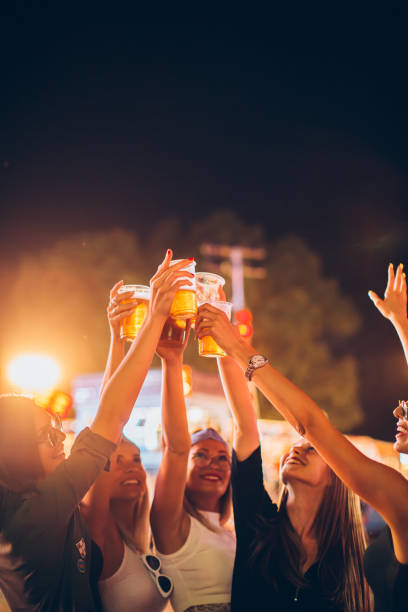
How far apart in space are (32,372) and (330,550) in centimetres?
284

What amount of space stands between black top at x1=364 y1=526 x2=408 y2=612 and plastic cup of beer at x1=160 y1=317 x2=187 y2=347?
1.34 metres

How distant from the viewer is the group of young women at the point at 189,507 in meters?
2.25

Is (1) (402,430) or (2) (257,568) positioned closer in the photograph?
(2) (257,568)

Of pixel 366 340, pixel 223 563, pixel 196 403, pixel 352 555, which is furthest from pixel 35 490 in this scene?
pixel 366 340

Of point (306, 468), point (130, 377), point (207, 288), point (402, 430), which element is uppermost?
point (207, 288)

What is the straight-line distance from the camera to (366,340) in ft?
119

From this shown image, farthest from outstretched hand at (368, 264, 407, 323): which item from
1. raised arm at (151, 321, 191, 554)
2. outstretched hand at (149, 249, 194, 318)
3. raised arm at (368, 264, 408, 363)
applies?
outstretched hand at (149, 249, 194, 318)

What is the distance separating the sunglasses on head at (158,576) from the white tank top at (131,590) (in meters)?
0.02

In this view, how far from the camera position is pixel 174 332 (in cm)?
290

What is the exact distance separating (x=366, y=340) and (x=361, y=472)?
116ft

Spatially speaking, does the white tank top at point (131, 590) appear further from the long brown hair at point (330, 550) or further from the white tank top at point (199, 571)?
the long brown hair at point (330, 550)

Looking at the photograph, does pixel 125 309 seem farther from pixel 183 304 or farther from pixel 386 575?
pixel 386 575

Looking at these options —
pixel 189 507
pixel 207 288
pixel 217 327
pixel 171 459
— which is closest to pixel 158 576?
pixel 189 507

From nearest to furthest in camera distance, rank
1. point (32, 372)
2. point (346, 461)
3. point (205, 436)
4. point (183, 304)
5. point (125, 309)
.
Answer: point (346, 461), point (183, 304), point (125, 309), point (205, 436), point (32, 372)
